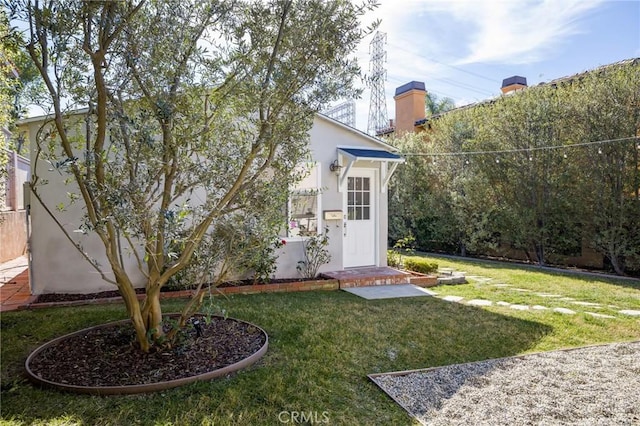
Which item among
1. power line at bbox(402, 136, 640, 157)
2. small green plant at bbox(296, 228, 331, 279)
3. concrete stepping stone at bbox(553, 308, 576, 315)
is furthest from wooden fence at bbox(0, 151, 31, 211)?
concrete stepping stone at bbox(553, 308, 576, 315)

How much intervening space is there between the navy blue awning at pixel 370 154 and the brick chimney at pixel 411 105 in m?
10.1

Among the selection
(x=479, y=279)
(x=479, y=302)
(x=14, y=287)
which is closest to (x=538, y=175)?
(x=479, y=279)

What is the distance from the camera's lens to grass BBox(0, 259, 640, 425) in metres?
3.16

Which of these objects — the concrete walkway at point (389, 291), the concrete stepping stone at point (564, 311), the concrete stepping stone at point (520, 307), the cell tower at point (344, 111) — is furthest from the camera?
the concrete walkway at point (389, 291)

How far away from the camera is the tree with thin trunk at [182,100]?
3.58m

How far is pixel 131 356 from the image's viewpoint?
4.04 m

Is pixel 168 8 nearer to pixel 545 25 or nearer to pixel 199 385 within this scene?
pixel 199 385

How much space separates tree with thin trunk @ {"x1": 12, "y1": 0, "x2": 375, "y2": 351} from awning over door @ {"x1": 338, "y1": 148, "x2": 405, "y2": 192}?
3884 mm

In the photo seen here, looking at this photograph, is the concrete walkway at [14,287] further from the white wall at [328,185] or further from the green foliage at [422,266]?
the green foliage at [422,266]

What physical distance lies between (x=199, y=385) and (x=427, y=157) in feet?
43.2

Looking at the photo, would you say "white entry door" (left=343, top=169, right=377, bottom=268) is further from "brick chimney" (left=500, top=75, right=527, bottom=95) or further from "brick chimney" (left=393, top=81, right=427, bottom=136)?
"brick chimney" (left=500, top=75, right=527, bottom=95)

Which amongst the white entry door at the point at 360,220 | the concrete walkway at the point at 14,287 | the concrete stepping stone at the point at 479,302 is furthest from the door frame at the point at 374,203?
the concrete walkway at the point at 14,287

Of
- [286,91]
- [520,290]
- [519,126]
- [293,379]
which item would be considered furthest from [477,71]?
[293,379]

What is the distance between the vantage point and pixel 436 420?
10.3ft
